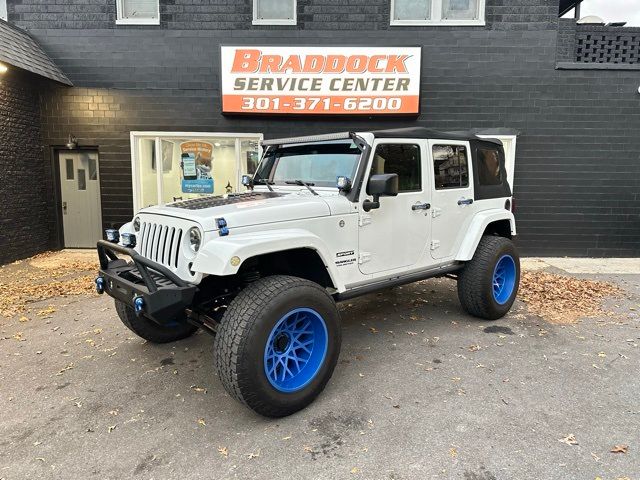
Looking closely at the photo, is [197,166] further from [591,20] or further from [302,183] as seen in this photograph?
[591,20]

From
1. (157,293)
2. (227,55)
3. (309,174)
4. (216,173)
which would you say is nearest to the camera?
(157,293)

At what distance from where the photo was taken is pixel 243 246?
2.80 m

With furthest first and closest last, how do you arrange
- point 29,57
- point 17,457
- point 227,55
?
point 227,55
point 29,57
point 17,457

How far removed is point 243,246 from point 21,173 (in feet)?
25.2

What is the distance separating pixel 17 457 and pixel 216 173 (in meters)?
6.90

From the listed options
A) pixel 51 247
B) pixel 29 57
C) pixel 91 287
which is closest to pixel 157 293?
pixel 91 287

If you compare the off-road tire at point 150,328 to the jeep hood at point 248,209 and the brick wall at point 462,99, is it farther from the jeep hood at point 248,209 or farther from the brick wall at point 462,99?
the brick wall at point 462,99

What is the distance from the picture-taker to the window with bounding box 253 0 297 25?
8430 mm

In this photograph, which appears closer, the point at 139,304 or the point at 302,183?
the point at 139,304

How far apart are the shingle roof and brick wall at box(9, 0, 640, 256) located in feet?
0.97

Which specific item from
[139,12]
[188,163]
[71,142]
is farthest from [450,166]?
[71,142]

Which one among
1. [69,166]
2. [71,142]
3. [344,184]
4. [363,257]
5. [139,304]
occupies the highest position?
[71,142]

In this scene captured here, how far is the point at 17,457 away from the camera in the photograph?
262cm

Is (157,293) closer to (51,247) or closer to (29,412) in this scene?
(29,412)
